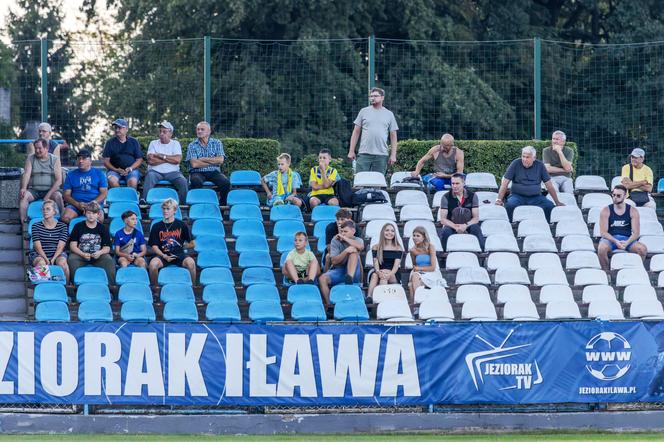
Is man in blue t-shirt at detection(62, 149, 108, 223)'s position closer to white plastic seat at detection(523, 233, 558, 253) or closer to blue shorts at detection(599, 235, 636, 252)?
white plastic seat at detection(523, 233, 558, 253)

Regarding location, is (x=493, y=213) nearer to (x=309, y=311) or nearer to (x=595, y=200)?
(x=595, y=200)

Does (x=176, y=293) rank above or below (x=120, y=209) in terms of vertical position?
below

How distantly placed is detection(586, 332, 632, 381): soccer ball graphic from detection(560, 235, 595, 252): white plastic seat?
12.3 ft

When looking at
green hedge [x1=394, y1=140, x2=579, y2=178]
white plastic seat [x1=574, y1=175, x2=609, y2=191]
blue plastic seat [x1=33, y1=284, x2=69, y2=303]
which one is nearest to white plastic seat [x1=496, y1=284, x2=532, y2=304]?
white plastic seat [x1=574, y1=175, x2=609, y2=191]

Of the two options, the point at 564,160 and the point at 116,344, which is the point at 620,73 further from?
the point at 116,344

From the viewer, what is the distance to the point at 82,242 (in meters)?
19.0

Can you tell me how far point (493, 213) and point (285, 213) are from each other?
3067 millimetres

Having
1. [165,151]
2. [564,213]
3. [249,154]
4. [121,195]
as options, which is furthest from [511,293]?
[249,154]

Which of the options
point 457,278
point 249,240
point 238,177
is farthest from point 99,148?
point 457,278

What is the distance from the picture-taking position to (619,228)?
20.9 metres

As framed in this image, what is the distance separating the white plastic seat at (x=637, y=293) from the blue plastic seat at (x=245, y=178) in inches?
→ 234

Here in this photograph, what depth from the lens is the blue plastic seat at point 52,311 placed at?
17688 millimetres

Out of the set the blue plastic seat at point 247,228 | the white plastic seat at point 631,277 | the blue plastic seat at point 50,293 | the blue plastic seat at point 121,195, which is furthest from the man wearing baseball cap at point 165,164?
the white plastic seat at point 631,277

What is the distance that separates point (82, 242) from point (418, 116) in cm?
1043
